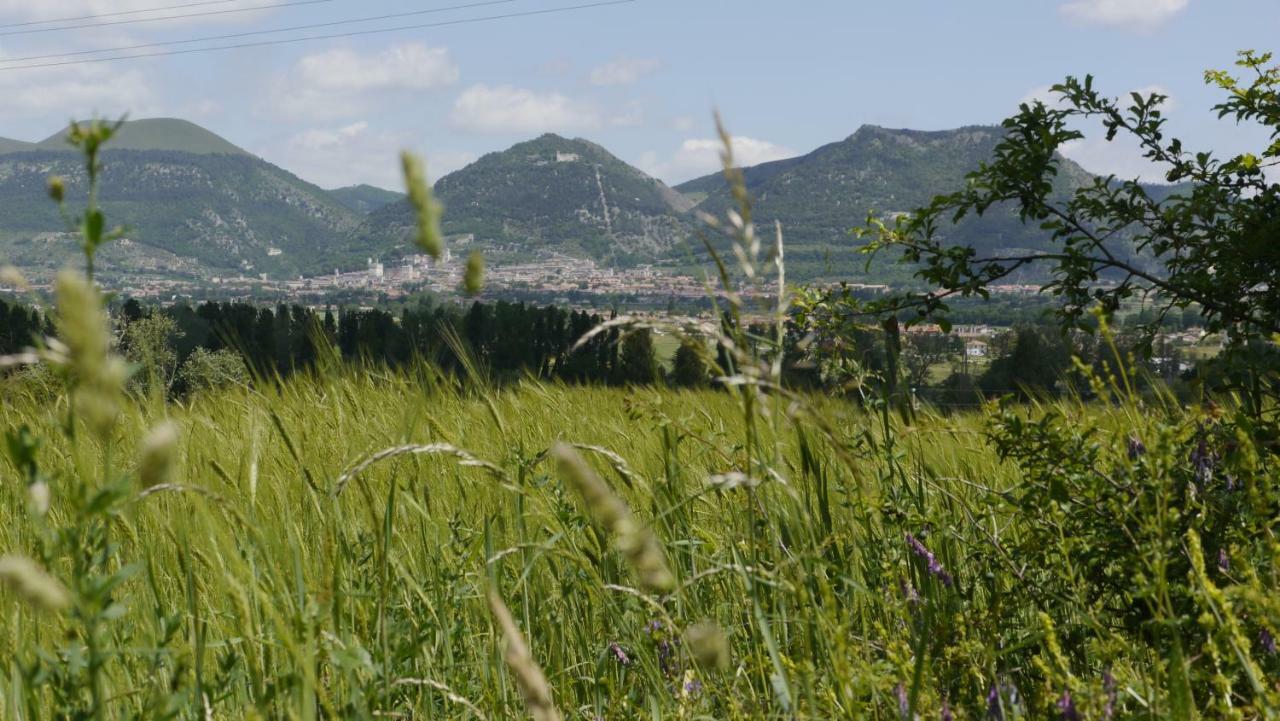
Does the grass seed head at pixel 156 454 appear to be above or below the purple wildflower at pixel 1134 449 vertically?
above

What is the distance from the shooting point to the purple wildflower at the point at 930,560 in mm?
1807

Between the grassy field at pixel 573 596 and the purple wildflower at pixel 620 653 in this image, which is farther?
the purple wildflower at pixel 620 653

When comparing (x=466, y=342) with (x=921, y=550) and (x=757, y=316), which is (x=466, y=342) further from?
(x=757, y=316)

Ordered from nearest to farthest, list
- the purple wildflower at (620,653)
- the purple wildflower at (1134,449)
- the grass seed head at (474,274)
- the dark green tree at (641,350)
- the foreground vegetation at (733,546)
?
the grass seed head at (474,274), the foreground vegetation at (733,546), the dark green tree at (641,350), the purple wildflower at (620,653), the purple wildflower at (1134,449)

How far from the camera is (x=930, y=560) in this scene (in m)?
1.81

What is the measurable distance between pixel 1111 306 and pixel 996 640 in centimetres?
141

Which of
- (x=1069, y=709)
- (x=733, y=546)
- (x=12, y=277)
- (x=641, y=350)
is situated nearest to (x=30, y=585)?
(x=12, y=277)

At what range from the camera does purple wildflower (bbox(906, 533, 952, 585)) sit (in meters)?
1.81

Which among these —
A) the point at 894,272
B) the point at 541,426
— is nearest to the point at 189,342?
the point at 541,426

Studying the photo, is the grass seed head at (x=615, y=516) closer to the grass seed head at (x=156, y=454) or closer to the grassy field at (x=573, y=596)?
the grass seed head at (x=156, y=454)

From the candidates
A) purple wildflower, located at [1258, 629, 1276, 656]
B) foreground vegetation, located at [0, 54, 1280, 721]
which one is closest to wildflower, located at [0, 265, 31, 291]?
foreground vegetation, located at [0, 54, 1280, 721]

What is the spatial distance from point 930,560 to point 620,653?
62cm

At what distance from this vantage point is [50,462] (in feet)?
8.37

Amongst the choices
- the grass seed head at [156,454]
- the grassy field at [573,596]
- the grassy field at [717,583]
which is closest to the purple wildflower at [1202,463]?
the grassy field at [717,583]
